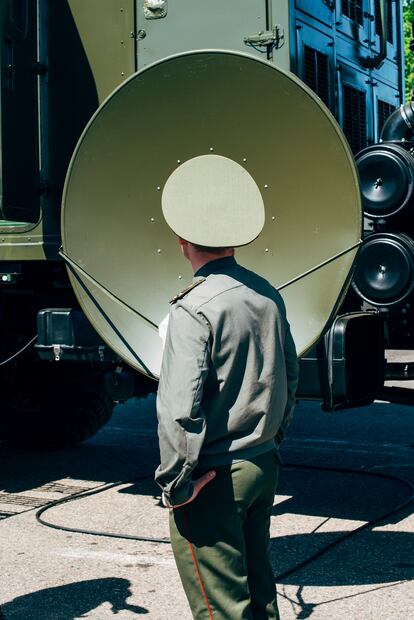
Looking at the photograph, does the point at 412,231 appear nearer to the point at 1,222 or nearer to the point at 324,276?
the point at 324,276

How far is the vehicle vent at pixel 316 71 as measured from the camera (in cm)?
632

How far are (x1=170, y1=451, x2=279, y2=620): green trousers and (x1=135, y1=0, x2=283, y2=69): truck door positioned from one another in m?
3.15

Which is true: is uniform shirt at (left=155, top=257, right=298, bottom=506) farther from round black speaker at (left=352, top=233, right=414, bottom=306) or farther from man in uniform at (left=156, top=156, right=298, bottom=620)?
round black speaker at (left=352, top=233, right=414, bottom=306)

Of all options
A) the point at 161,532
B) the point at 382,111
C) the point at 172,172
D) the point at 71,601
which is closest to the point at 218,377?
the point at 71,601

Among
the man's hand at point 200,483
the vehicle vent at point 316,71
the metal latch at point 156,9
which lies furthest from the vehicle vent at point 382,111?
the man's hand at point 200,483

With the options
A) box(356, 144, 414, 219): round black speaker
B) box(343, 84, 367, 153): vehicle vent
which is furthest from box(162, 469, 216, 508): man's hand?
box(343, 84, 367, 153): vehicle vent

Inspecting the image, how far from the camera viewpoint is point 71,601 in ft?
15.9

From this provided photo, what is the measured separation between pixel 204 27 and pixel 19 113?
1215mm

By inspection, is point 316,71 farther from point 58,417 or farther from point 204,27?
point 58,417

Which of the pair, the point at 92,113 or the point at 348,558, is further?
the point at 92,113

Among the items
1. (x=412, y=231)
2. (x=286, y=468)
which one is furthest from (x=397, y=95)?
(x=286, y=468)

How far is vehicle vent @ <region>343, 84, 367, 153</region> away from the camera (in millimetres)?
7195

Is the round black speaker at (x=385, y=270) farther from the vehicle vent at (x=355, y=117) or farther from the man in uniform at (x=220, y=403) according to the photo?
the man in uniform at (x=220, y=403)

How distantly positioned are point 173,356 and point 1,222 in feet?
11.9
